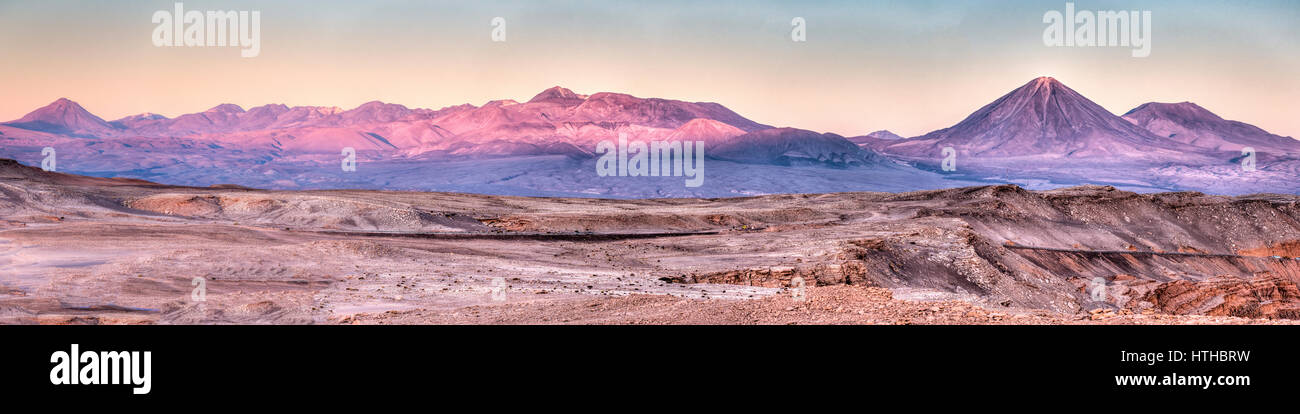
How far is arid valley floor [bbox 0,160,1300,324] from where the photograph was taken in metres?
17.0

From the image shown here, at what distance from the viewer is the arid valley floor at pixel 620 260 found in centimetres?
1702

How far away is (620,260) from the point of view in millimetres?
30781

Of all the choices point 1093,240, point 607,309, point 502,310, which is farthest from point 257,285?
point 1093,240

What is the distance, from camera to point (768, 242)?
1437 inches
